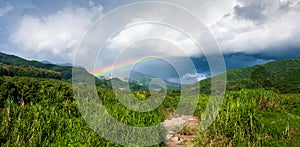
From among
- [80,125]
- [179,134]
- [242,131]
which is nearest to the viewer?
[80,125]

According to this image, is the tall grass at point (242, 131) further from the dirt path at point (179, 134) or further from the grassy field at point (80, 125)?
the dirt path at point (179, 134)

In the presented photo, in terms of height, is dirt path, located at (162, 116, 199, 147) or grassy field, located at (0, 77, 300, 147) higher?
grassy field, located at (0, 77, 300, 147)

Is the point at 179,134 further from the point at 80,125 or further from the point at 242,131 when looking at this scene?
→ the point at 80,125

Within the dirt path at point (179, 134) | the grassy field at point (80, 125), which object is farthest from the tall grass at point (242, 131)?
the dirt path at point (179, 134)

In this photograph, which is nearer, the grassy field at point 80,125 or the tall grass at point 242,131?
the grassy field at point 80,125

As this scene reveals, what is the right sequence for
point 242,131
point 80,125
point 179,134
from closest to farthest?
point 80,125 → point 242,131 → point 179,134

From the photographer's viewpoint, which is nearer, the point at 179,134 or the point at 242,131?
the point at 242,131

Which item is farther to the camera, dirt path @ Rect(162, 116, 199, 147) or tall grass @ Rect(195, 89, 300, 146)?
dirt path @ Rect(162, 116, 199, 147)

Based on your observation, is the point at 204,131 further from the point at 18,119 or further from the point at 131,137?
the point at 18,119

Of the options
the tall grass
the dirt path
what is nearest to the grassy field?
the tall grass

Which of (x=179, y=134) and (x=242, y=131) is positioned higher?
(x=242, y=131)

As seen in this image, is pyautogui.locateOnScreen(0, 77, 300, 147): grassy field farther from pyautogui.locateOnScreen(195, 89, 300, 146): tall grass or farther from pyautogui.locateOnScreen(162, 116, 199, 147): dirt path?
pyautogui.locateOnScreen(162, 116, 199, 147): dirt path

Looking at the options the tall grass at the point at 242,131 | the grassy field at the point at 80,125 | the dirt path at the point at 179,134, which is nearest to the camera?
the grassy field at the point at 80,125

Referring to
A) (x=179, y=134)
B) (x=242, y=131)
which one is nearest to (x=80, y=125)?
(x=179, y=134)
